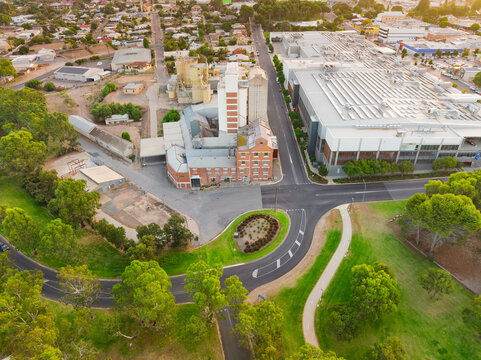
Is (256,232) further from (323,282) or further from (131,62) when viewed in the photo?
(131,62)

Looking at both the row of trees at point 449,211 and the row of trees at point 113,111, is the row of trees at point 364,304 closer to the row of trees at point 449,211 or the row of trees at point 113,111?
the row of trees at point 449,211

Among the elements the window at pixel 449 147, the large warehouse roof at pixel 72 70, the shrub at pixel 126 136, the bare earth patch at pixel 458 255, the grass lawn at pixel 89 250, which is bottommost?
the grass lawn at pixel 89 250

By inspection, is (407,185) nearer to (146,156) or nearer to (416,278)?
(416,278)

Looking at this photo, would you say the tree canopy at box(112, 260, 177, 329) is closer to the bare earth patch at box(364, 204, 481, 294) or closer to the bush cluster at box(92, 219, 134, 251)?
the bush cluster at box(92, 219, 134, 251)

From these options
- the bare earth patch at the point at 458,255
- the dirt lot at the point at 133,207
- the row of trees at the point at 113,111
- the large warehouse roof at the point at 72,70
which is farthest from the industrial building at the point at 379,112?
the large warehouse roof at the point at 72,70

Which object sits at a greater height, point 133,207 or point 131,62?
point 131,62

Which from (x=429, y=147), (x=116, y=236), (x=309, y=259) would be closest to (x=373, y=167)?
(x=429, y=147)

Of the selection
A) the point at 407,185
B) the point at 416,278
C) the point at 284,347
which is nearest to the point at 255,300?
the point at 284,347

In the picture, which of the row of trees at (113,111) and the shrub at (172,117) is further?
the row of trees at (113,111)
